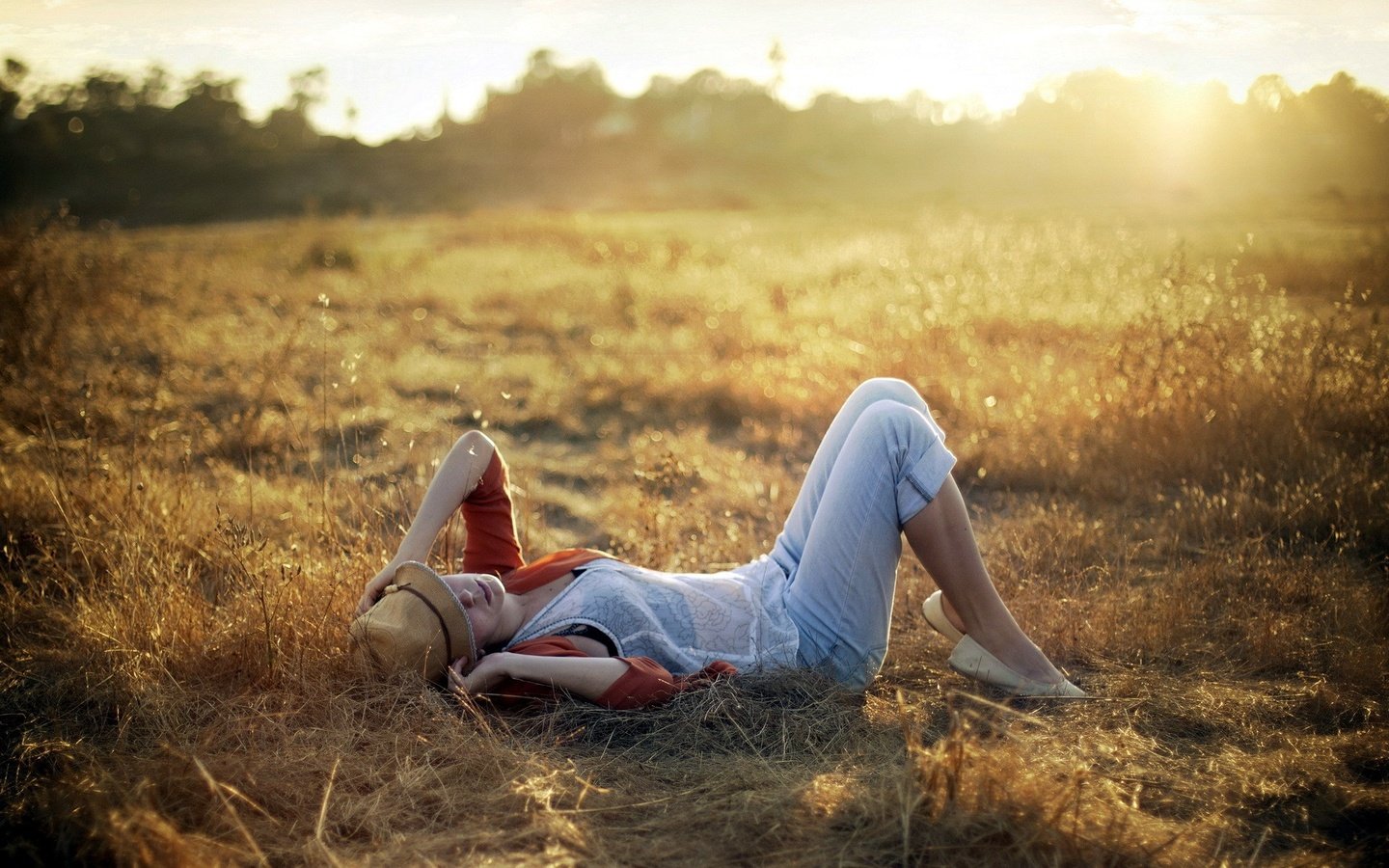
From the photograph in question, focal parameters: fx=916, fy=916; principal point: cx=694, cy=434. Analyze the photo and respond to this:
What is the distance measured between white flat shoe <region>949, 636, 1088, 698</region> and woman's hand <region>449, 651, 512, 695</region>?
1394 millimetres

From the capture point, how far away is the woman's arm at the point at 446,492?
2.78 m

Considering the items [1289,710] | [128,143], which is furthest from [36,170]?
[1289,710]

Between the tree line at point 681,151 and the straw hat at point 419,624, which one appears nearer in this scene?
the straw hat at point 419,624

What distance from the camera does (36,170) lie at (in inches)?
1344

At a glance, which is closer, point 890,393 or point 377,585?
point 377,585

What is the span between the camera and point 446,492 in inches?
113

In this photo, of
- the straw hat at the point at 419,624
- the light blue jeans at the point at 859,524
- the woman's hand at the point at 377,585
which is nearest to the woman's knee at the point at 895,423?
the light blue jeans at the point at 859,524

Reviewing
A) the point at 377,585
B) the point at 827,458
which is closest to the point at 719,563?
the point at 827,458

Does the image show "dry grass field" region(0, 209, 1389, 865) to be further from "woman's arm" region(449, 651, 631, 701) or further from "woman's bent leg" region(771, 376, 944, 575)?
"woman's bent leg" region(771, 376, 944, 575)

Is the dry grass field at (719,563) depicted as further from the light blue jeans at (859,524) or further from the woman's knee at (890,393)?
the woman's knee at (890,393)

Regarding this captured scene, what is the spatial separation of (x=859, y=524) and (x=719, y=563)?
1.46 m

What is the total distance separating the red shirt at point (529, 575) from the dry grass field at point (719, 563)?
109 mm

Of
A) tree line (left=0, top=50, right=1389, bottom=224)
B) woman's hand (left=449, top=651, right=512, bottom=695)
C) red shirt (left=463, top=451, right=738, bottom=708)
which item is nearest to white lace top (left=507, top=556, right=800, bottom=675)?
red shirt (left=463, top=451, right=738, bottom=708)

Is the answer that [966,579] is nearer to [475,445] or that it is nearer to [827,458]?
[827,458]
